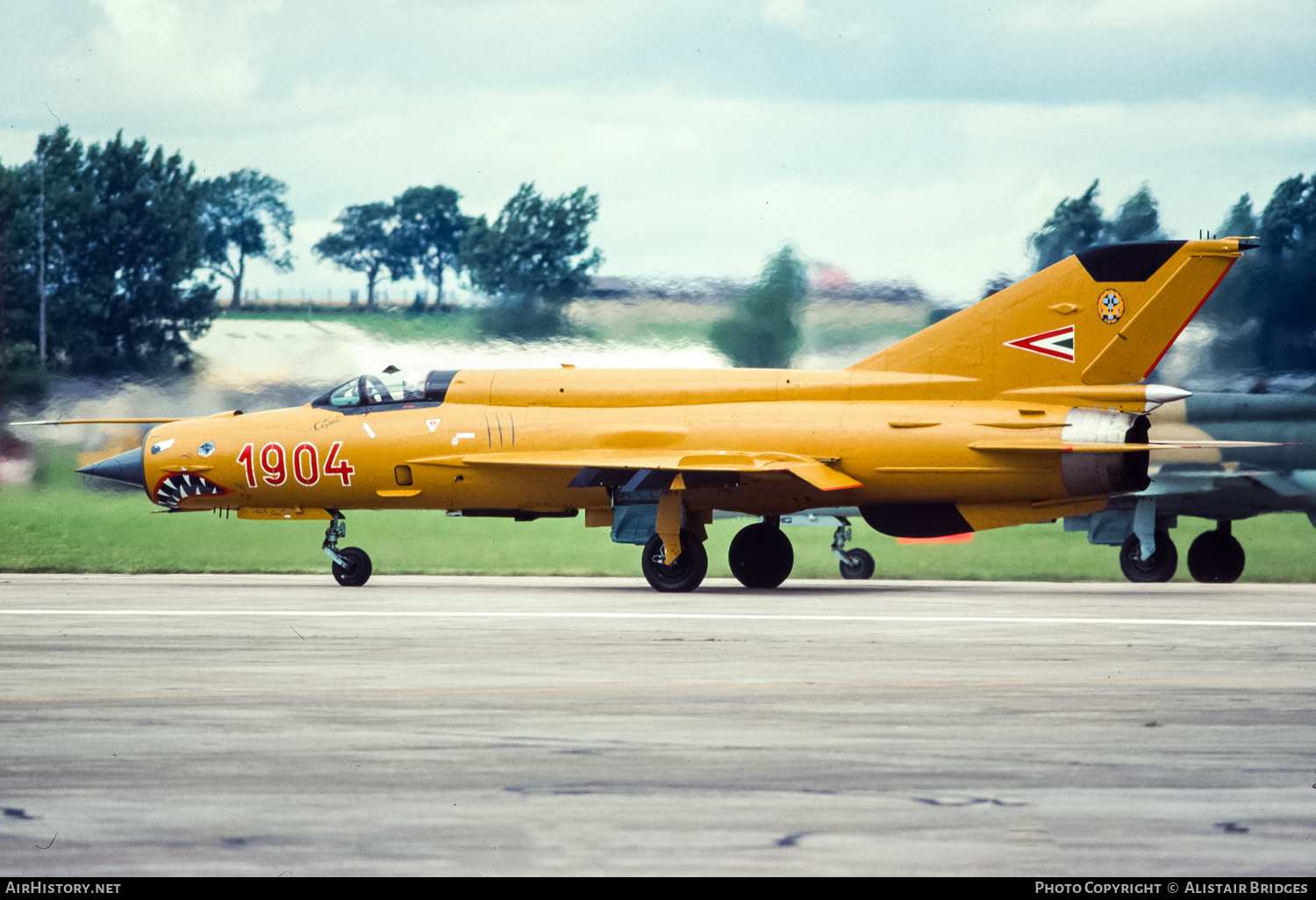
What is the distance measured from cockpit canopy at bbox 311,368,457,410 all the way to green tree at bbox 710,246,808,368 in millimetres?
4052

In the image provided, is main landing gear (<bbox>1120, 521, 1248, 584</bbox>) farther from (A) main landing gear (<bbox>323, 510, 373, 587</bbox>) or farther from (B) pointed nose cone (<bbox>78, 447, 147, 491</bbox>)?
(B) pointed nose cone (<bbox>78, 447, 147, 491</bbox>)

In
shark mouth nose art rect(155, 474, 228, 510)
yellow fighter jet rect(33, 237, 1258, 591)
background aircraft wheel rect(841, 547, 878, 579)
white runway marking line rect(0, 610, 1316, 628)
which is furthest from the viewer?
background aircraft wheel rect(841, 547, 878, 579)

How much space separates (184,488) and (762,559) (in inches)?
301

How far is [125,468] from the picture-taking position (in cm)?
1908

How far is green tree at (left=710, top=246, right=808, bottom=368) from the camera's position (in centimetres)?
2025

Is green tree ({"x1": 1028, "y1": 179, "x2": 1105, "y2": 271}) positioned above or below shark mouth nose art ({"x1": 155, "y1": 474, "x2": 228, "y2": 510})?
above

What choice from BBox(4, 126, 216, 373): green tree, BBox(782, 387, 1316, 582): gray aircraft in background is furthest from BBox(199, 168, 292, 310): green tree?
BBox(782, 387, 1316, 582): gray aircraft in background

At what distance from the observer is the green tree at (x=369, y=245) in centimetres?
2277

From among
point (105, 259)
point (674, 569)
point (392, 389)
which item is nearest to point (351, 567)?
point (392, 389)

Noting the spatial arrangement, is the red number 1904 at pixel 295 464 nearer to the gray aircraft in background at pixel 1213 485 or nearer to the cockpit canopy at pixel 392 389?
the cockpit canopy at pixel 392 389

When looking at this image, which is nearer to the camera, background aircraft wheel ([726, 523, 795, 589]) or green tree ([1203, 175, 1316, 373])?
Answer: background aircraft wheel ([726, 523, 795, 589])

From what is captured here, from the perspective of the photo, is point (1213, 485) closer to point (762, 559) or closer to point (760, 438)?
point (762, 559)

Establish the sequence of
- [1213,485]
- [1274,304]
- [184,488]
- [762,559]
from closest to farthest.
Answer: [762,559]
[184,488]
[1213,485]
[1274,304]
